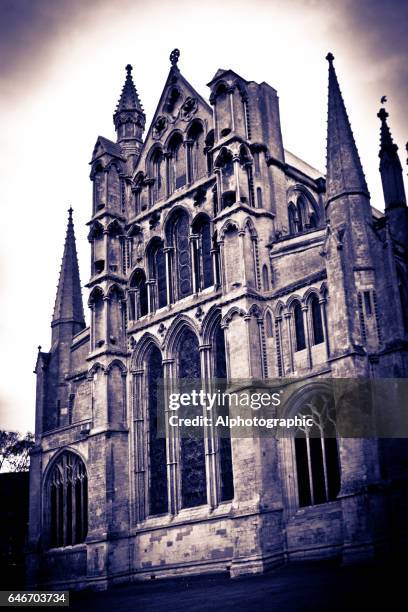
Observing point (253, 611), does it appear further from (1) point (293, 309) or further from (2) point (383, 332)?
(1) point (293, 309)

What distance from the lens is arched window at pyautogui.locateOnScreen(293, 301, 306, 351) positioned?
2347 centimetres

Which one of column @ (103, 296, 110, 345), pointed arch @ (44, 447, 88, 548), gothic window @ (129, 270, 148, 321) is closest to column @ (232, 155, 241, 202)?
gothic window @ (129, 270, 148, 321)

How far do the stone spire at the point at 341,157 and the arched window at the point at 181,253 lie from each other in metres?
7.54

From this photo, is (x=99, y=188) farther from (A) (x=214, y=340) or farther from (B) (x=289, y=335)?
(B) (x=289, y=335)

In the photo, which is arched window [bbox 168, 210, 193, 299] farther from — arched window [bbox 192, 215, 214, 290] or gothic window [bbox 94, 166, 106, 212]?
gothic window [bbox 94, 166, 106, 212]

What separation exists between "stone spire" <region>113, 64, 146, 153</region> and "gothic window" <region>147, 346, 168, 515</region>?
10766 mm

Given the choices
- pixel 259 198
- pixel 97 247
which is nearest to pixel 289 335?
pixel 259 198

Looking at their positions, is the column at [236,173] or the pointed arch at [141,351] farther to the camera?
the pointed arch at [141,351]

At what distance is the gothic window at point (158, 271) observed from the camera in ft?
96.2

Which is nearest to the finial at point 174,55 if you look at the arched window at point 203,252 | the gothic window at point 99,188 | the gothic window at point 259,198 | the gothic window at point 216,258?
the gothic window at point 99,188

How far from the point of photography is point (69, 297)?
112 feet

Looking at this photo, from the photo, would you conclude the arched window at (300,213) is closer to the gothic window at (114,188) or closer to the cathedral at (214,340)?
the cathedral at (214,340)

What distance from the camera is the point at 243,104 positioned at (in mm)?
27281

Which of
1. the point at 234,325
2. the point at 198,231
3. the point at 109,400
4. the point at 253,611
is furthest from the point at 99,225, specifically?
the point at 253,611
